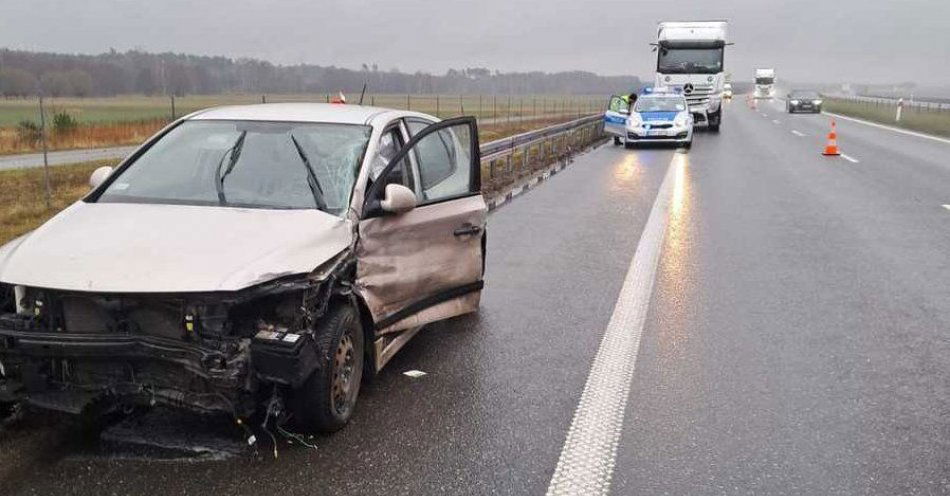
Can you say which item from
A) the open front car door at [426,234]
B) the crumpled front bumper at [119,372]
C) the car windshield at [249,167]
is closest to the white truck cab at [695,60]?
the open front car door at [426,234]

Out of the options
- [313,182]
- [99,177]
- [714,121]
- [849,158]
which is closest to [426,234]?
[313,182]

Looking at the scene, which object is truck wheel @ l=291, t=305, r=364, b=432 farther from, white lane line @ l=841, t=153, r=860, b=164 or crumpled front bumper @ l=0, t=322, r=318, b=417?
white lane line @ l=841, t=153, r=860, b=164

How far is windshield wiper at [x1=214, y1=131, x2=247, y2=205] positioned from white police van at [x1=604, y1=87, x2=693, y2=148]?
20.5m

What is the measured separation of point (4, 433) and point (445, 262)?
2.68 meters

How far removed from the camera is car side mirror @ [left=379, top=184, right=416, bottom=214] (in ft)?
14.8

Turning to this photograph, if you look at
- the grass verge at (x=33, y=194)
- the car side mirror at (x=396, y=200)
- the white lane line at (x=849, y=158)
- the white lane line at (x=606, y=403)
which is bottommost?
the white lane line at (x=606, y=403)

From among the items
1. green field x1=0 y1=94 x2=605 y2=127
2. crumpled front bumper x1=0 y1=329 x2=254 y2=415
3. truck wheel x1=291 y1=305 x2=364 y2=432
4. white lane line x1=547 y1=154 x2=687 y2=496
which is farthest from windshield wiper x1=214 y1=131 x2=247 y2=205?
green field x1=0 y1=94 x2=605 y2=127

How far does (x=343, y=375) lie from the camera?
13.5 feet

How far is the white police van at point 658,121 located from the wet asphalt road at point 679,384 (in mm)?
14016

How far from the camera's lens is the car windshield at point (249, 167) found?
4527 mm

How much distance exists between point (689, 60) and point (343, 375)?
2808 cm

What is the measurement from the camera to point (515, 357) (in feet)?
17.4

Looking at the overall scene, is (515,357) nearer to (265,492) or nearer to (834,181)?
(265,492)

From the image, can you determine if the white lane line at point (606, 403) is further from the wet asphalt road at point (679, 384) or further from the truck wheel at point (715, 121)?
the truck wheel at point (715, 121)
